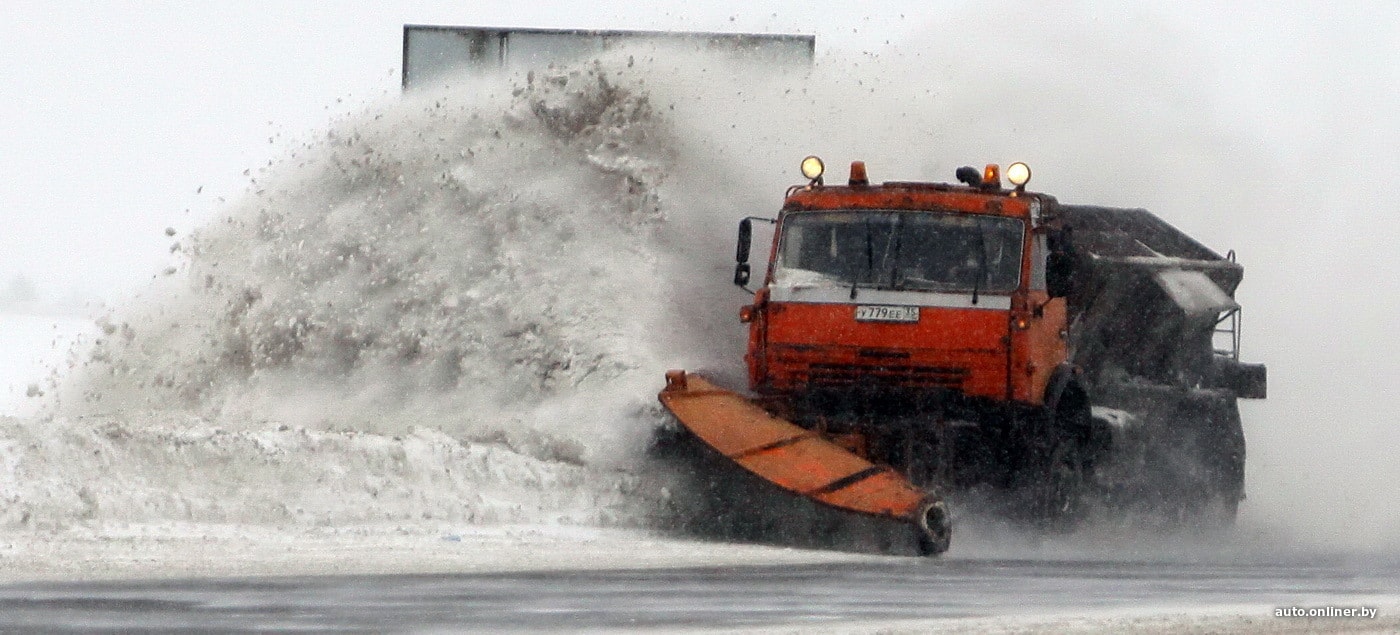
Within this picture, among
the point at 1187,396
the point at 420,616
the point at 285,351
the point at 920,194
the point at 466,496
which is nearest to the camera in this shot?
the point at 420,616

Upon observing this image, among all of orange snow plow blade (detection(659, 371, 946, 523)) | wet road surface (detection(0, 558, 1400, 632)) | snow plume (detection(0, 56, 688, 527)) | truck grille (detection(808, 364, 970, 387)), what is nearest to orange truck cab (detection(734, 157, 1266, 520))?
truck grille (detection(808, 364, 970, 387))

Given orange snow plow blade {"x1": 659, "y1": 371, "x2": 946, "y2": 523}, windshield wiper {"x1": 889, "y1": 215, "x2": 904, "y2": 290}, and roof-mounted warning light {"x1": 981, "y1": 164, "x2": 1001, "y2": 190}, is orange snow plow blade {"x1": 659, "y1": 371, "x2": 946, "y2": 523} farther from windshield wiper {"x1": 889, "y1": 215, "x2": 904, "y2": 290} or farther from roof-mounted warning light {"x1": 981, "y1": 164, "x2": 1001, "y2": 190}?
roof-mounted warning light {"x1": 981, "y1": 164, "x2": 1001, "y2": 190}

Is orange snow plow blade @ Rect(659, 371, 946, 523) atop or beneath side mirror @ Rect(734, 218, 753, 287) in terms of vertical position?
beneath

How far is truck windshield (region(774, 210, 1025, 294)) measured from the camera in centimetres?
1473

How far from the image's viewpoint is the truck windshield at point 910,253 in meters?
14.7

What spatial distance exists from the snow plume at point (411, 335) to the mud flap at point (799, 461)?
0.72 m

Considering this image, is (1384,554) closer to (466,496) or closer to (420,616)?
(466,496)

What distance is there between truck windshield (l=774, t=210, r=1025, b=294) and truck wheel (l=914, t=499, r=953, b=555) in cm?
202

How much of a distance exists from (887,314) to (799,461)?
140 cm

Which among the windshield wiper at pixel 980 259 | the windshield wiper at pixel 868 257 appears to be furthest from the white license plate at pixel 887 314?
the windshield wiper at pixel 980 259

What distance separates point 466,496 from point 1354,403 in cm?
965

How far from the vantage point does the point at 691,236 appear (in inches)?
717

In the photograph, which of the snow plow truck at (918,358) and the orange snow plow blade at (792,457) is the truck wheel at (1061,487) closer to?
the snow plow truck at (918,358)

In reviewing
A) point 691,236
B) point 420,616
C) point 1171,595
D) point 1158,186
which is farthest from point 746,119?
point 420,616
